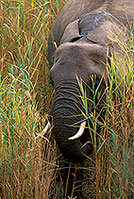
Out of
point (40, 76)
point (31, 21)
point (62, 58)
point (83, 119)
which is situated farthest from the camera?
point (31, 21)

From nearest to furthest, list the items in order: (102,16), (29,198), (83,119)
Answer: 1. (29,198)
2. (83,119)
3. (102,16)

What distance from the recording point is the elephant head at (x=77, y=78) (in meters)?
2.79

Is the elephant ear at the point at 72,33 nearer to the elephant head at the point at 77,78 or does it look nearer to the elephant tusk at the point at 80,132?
the elephant head at the point at 77,78

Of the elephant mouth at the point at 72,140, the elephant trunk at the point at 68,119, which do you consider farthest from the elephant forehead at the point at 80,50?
the elephant mouth at the point at 72,140

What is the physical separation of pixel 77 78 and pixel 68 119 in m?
0.26

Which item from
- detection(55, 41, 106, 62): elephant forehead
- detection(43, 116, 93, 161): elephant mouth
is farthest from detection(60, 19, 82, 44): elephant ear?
detection(43, 116, 93, 161): elephant mouth

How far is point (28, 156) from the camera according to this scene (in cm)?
267

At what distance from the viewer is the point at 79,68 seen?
2.93 m

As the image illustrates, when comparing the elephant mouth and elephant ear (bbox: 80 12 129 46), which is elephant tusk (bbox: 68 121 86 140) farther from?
elephant ear (bbox: 80 12 129 46)

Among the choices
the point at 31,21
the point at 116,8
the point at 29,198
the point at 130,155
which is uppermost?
the point at 116,8

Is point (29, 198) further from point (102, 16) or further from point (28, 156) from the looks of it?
point (102, 16)

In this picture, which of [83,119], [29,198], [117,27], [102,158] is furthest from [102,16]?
[29,198]

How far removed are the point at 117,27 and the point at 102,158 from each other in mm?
950

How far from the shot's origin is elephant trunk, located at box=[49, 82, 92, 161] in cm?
278
